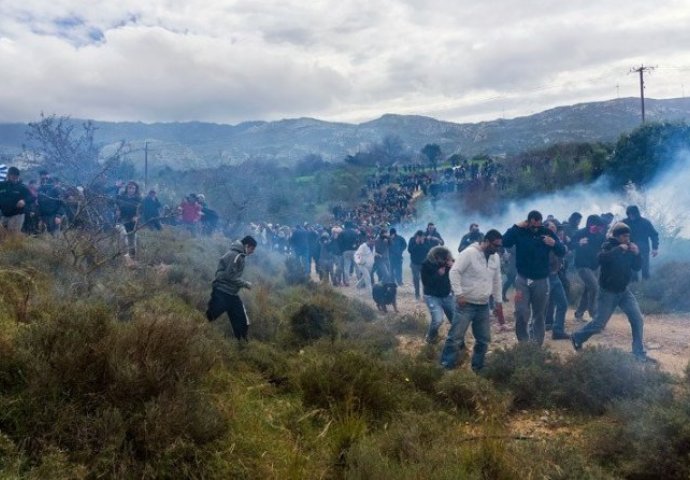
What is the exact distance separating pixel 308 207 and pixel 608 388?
46605mm

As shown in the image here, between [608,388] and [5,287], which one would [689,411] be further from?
[5,287]

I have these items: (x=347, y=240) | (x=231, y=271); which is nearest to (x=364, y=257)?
(x=347, y=240)

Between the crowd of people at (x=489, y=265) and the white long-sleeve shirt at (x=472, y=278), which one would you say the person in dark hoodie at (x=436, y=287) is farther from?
the white long-sleeve shirt at (x=472, y=278)

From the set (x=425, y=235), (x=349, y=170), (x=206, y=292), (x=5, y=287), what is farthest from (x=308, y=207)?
(x=5, y=287)

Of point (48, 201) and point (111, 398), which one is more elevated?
point (48, 201)

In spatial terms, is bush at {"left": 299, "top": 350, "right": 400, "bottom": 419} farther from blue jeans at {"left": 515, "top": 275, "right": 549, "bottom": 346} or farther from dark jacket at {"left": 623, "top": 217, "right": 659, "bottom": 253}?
dark jacket at {"left": 623, "top": 217, "right": 659, "bottom": 253}

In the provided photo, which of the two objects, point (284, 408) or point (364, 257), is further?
point (364, 257)

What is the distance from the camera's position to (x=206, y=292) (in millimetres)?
9289

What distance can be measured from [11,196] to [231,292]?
5369mm

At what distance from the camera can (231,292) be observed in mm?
7398

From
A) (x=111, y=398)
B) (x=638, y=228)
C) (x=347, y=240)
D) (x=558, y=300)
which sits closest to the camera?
(x=111, y=398)

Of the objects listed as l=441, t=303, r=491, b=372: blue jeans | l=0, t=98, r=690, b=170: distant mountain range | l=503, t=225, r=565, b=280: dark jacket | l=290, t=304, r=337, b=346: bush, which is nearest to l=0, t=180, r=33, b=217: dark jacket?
l=290, t=304, r=337, b=346: bush

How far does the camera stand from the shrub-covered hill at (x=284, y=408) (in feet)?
12.0

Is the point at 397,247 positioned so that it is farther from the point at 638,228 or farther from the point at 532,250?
the point at 532,250
